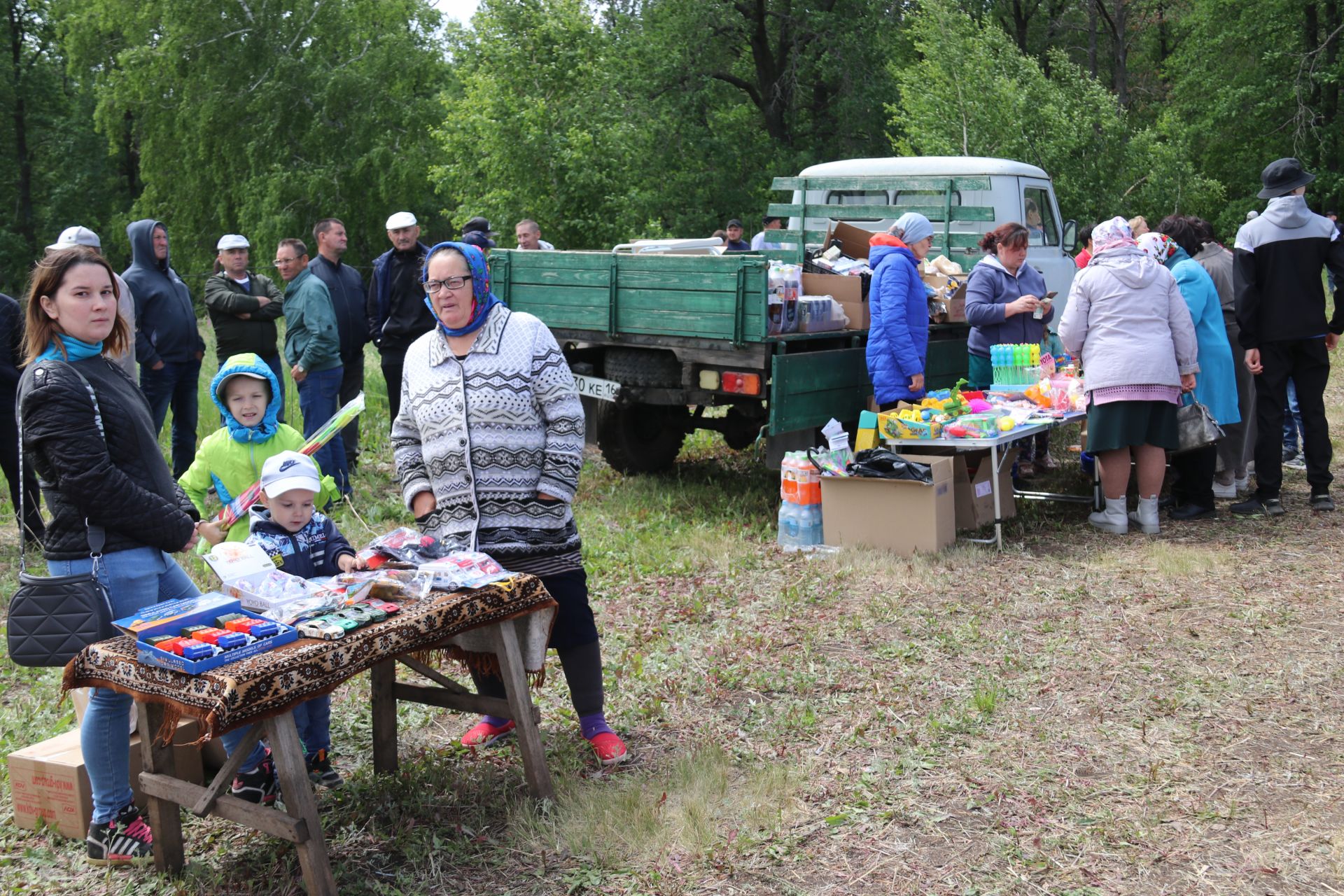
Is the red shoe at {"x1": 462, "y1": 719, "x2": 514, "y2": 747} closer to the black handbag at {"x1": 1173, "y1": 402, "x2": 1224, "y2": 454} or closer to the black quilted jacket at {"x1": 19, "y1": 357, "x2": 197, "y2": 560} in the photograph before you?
the black quilted jacket at {"x1": 19, "y1": 357, "x2": 197, "y2": 560}

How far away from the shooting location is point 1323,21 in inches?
1137

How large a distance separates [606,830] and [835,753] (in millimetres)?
968

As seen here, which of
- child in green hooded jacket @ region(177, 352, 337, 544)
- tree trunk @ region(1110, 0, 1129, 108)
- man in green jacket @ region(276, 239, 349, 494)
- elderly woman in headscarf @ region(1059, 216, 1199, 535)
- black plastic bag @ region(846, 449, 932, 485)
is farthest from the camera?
tree trunk @ region(1110, 0, 1129, 108)

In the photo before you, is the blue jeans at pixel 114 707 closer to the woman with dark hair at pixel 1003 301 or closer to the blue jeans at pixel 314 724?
the blue jeans at pixel 314 724

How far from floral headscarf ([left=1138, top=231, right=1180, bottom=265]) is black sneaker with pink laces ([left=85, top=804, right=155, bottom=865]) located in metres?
6.19

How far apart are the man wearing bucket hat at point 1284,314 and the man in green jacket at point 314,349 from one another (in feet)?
19.4

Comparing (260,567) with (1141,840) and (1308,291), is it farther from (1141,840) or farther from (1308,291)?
(1308,291)

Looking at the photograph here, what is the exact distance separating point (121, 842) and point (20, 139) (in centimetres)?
4099

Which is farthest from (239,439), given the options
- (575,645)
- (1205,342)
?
(1205,342)

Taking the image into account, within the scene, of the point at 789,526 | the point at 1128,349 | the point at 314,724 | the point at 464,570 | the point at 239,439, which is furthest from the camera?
the point at 789,526

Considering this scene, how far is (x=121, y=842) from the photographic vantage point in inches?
138

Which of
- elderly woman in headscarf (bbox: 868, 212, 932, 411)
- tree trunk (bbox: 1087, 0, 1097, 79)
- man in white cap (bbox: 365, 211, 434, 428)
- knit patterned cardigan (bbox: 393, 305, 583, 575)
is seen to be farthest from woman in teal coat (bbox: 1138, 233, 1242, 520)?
tree trunk (bbox: 1087, 0, 1097, 79)

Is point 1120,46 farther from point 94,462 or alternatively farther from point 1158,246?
point 94,462

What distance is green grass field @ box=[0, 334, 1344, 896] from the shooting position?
3.42m
